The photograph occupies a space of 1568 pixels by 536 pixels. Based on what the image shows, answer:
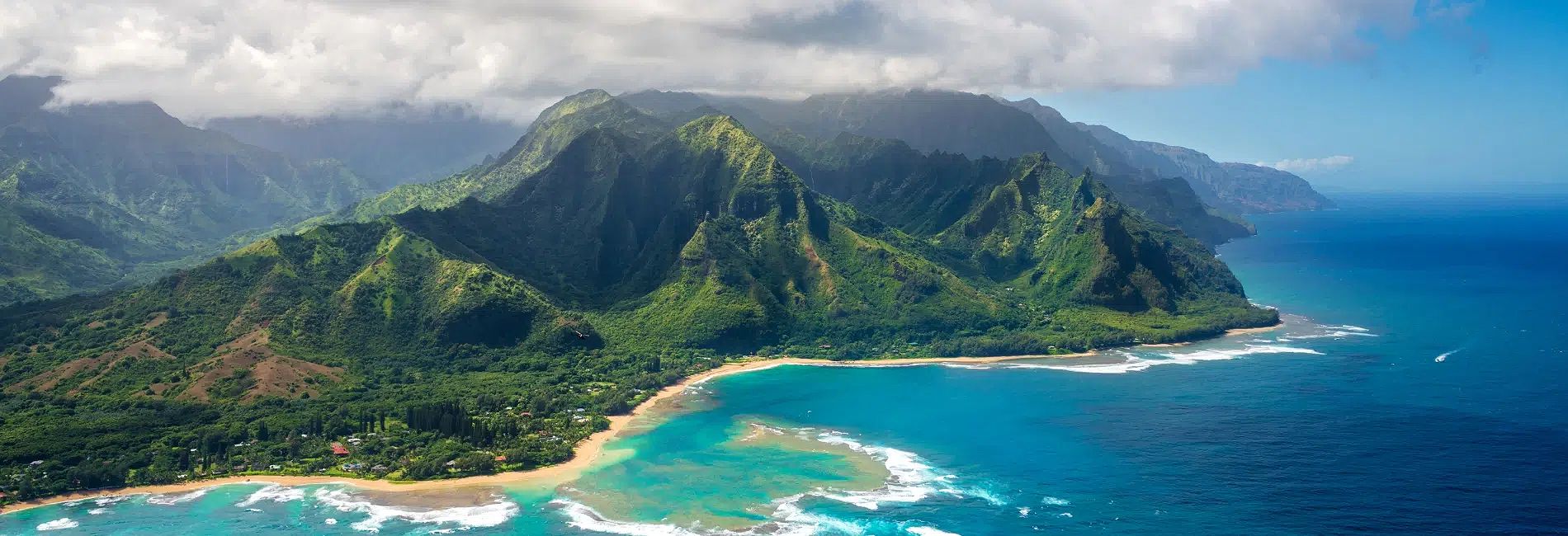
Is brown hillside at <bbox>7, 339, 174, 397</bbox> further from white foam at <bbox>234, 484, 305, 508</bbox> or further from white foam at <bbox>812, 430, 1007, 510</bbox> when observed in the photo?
white foam at <bbox>812, 430, 1007, 510</bbox>

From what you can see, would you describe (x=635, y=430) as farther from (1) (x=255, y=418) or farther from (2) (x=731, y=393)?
(1) (x=255, y=418)

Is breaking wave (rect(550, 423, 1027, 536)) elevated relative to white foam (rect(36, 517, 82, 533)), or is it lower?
lower

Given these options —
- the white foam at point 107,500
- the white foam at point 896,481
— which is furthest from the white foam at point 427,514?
the white foam at point 896,481

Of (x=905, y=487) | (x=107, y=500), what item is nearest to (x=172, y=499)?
(x=107, y=500)

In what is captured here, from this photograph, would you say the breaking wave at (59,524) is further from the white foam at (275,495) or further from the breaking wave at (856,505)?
the breaking wave at (856,505)

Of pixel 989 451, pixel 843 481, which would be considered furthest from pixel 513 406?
pixel 989 451

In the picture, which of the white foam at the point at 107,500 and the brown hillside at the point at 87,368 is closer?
the white foam at the point at 107,500

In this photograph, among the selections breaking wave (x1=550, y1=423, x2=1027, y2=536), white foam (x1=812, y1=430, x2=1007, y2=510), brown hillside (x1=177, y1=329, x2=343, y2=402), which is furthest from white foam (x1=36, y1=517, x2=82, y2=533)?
white foam (x1=812, y1=430, x2=1007, y2=510)
